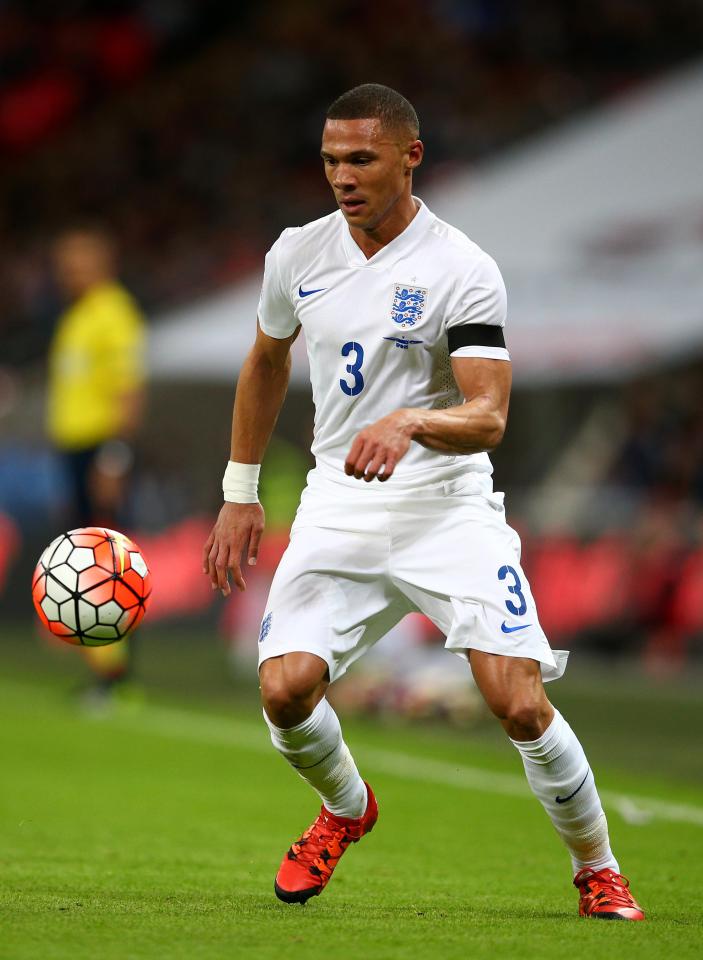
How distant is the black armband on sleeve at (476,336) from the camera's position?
4.71 metres

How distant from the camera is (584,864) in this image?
15.8 ft

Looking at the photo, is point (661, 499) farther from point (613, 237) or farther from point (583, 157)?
point (583, 157)

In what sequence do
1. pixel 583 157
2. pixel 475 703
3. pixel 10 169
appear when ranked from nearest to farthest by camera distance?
pixel 475 703
pixel 583 157
pixel 10 169

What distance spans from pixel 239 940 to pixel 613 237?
39.8 feet

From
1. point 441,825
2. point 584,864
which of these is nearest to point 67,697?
point 441,825

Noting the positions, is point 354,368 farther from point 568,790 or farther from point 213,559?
point 568,790

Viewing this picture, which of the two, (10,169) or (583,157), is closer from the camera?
(583,157)

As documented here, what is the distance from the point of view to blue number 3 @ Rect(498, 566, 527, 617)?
470 centimetres

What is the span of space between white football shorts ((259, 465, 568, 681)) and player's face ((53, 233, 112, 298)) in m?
5.92

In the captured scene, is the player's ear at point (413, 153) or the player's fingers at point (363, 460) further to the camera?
the player's ear at point (413, 153)

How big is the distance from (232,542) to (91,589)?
455mm

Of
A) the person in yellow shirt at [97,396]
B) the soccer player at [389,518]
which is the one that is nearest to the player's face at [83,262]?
the person in yellow shirt at [97,396]

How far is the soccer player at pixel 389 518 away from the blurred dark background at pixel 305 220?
261 inches

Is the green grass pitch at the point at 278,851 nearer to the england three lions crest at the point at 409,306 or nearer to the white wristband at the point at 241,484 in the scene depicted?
the white wristband at the point at 241,484
